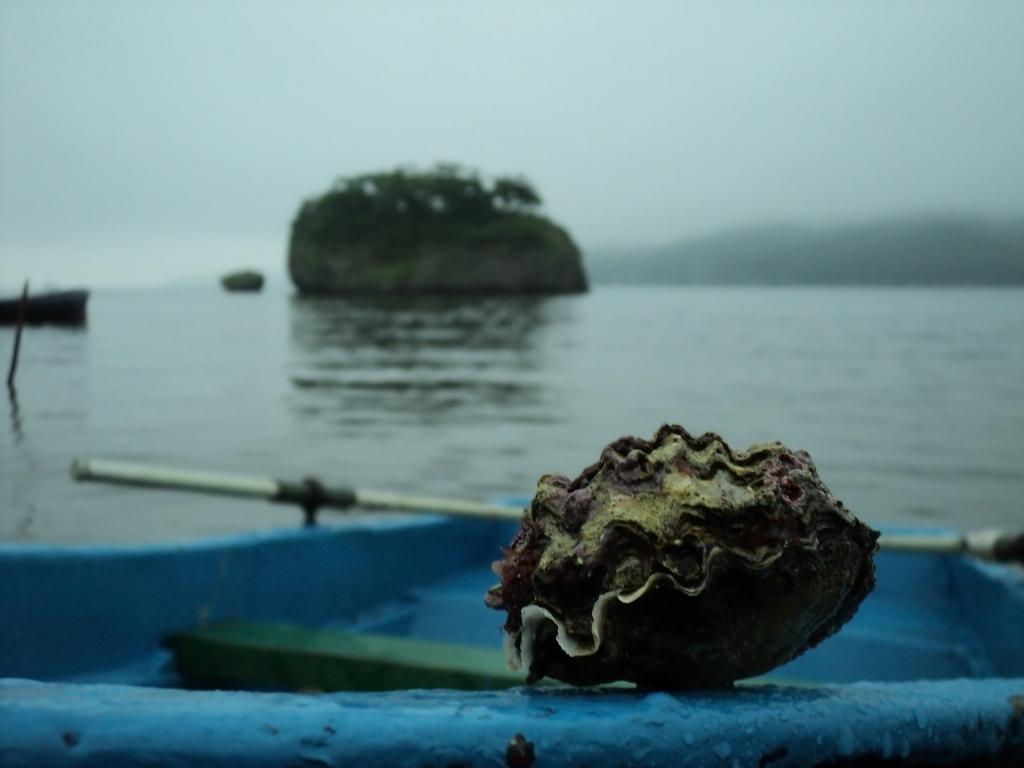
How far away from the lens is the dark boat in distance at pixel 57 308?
13.8m

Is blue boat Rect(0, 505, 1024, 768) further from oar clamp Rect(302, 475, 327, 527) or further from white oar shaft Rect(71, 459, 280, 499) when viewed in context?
white oar shaft Rect(71, 459, 280, 499)

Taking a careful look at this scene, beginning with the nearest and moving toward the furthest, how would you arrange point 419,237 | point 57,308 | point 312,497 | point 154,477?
point 154,477, point 312,497, point 57,308, point 419,237

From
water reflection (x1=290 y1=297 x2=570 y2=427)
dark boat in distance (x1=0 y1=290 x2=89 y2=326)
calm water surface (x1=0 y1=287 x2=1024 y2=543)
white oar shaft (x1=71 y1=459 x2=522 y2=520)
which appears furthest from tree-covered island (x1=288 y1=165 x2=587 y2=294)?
white oar shaft (x1=71 y1=459 x2=522 y2=520)

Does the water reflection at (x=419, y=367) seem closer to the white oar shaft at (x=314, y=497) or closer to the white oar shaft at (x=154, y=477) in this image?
the white oar shaft at (x=314, y=497)

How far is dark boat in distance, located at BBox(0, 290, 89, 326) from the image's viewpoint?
13.8 m

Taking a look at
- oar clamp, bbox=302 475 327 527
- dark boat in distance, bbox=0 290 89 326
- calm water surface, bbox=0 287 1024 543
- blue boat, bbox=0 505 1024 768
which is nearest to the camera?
blue boat, bbox=0 505 1024 768

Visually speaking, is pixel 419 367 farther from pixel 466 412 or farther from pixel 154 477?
pixel 154 477

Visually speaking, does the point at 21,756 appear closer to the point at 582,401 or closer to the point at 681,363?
the point at 582,401

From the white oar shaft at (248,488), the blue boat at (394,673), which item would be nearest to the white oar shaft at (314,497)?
the white oar shaft at (248,488)

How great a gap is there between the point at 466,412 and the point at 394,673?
16455mm

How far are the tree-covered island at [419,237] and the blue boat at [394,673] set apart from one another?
9401cm

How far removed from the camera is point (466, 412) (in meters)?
19.6

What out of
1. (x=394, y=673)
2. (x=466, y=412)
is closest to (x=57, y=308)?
(x=466, y=412)

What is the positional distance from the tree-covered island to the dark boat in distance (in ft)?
266
